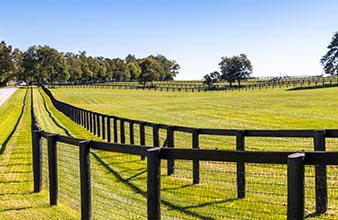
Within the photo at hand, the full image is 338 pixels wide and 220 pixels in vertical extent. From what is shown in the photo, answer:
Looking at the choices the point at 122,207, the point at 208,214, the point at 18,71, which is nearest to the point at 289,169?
the point at 208,214

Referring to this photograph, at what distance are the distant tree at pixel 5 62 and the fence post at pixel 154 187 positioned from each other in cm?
12725

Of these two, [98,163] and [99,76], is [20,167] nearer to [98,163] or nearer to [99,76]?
[98,163]

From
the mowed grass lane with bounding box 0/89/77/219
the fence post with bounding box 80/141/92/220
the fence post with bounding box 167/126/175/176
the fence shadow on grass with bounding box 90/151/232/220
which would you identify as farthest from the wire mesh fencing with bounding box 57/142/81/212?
the fence post with bounding box 167/126/175/176

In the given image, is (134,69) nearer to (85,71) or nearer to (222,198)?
(85,71)

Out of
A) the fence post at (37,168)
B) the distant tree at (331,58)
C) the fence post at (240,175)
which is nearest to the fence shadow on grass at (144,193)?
the fence post at (240,175)

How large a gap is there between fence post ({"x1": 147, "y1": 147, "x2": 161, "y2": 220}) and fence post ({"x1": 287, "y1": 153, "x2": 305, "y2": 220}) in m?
1.56

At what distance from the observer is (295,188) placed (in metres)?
4.06

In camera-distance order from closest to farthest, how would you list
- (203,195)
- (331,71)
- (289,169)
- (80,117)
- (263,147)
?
(289,169) → (203,195) → (263,147) → (80,117) → (331,71)

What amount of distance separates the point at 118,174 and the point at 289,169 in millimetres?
6423

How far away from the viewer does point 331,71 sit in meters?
101

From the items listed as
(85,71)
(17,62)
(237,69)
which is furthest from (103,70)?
(237,69)

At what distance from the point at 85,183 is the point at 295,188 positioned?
337 centimetres

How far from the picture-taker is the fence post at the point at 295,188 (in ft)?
13.2

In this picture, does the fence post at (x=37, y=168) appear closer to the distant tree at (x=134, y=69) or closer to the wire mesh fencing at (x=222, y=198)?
the wire mesh fencing at (x=222, y=198)
